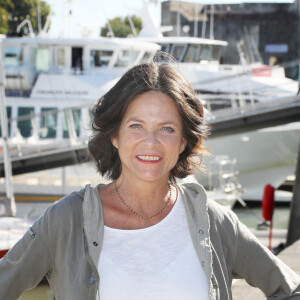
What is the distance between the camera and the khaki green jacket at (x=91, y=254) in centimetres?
197

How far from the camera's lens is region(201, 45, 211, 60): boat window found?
22016 mm

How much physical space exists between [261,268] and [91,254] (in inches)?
20.8

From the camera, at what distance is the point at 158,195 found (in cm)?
224

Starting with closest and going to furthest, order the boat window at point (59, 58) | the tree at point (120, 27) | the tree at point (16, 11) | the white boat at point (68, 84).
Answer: the white boat at point (68, 84) < the boat window at point (59, 58) < the tree at point (16, 11) < the tree at point (120, 27)

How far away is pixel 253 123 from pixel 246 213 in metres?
4.49

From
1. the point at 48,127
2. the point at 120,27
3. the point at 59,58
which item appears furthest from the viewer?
the point at 120,27

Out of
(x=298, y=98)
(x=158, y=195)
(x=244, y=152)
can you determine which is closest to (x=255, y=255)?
(x=158, y=195)

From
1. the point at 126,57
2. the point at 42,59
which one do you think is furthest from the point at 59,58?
the point at 126,57

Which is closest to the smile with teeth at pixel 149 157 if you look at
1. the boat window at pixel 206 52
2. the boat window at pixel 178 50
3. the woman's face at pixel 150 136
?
the woman's face at pixel 150 136

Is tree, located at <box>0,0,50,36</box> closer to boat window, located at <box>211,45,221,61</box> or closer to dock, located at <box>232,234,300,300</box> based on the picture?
boat window, located at <box>211,45,221,61</box>

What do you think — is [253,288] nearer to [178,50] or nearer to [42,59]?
[42,59]

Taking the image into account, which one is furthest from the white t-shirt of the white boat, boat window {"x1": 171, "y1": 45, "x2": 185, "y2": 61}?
boat window {"x1": 171, "y1": 45, "x2": 185, "y2": 61}

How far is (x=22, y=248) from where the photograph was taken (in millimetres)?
1972

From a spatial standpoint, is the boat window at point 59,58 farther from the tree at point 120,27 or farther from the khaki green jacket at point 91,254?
the tree at point 120,27
